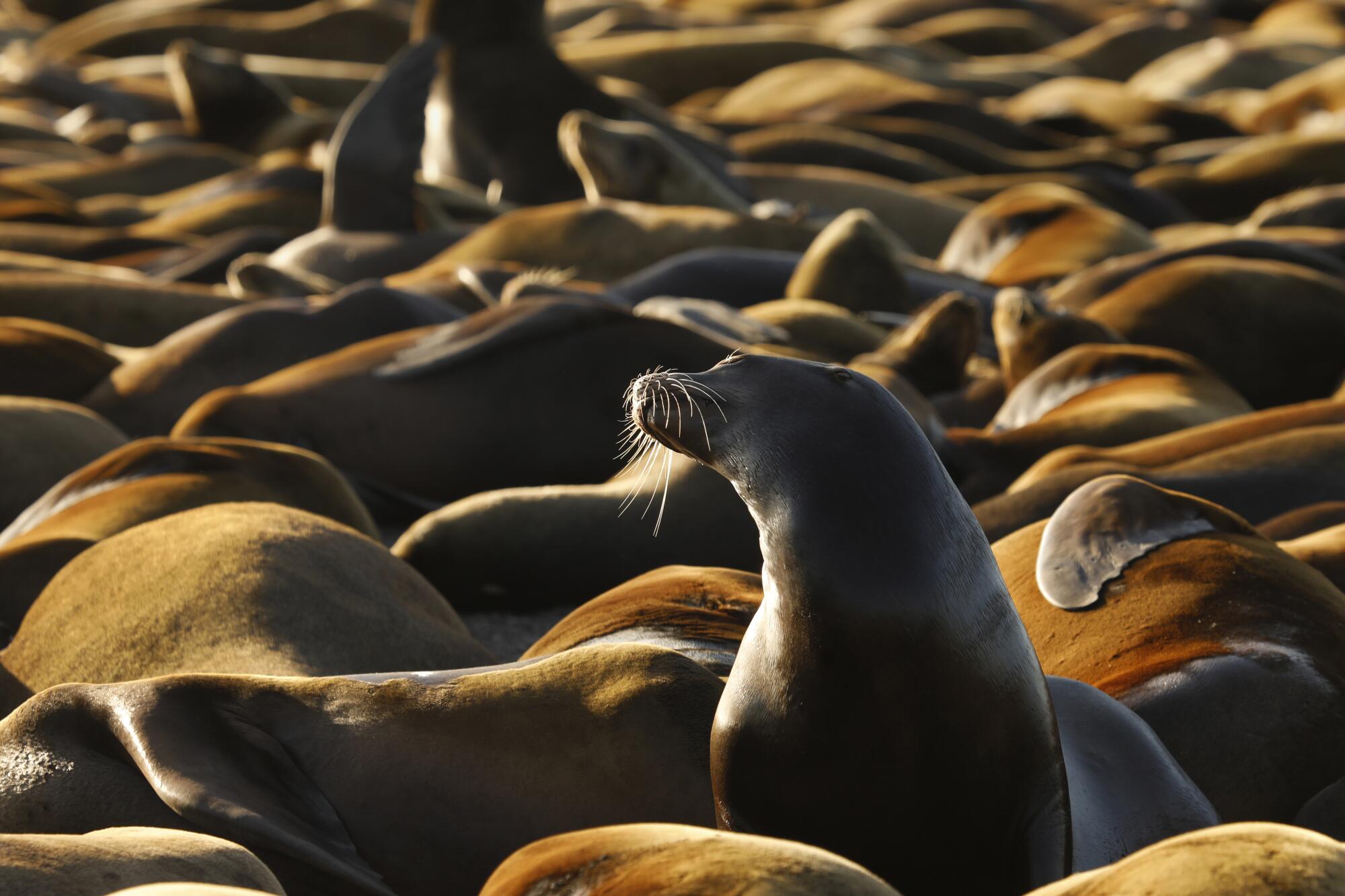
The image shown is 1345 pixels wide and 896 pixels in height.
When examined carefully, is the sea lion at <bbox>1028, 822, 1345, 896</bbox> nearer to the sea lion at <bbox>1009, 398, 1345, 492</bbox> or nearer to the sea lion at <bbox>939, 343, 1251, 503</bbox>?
the sea lion at <bbox>1009, 398, 1345, 492</bbox>

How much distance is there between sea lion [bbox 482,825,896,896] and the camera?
188 centimetres

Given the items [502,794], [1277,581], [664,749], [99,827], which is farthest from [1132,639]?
[99,827]

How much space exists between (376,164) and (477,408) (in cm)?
359

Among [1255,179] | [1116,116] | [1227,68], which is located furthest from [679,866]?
[1227,68]

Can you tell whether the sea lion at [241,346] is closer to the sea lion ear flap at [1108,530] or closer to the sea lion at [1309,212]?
the sea lion ear flap at [1108,530]

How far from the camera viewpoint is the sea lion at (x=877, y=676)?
7.56ft

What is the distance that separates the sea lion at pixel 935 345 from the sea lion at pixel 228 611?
3077 mm

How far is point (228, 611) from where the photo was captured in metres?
3.40

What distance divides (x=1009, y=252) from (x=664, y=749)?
7.41 metres

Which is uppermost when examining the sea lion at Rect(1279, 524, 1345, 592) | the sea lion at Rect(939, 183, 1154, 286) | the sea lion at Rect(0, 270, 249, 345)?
the sea lion at Rect(1279, 524, 1345, 592)

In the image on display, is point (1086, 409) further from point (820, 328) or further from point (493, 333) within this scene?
point (493, 333)

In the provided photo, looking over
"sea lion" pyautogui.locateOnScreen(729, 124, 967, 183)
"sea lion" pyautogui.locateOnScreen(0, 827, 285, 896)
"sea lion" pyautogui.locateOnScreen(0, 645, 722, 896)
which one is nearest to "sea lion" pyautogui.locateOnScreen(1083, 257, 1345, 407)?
"sea lion" pyautogui.locateOnScreen(0, 645, 722, 896)

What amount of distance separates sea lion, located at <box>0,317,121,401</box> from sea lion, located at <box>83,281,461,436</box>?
0.06 metres

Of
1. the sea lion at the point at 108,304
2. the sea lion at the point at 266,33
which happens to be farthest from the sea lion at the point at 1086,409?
the sea lion at the point at 266,33
